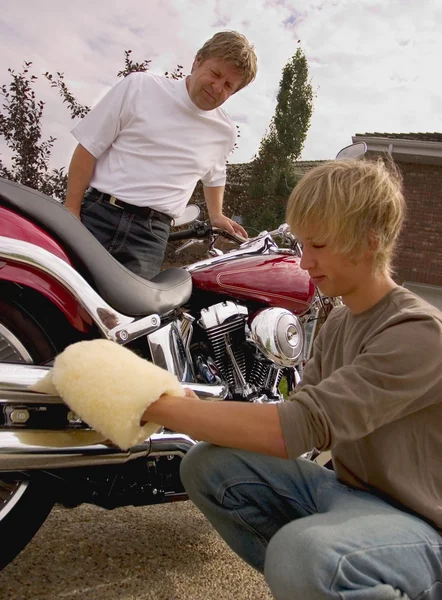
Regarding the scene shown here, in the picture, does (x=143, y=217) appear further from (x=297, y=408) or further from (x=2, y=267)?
(x=297, y=408)

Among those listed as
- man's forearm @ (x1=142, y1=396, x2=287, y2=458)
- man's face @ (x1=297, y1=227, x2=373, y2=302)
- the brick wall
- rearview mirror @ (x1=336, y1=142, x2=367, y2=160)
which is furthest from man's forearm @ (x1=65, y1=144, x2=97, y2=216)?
the brick wall

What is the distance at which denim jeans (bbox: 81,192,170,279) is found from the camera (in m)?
2.46

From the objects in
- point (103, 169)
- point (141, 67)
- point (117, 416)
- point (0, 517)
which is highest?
point (141, 67)

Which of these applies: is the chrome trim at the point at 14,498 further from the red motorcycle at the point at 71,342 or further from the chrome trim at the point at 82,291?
the chrome trim at the point at 82,291

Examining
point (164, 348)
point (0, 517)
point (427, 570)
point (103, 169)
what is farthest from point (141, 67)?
point (427, 570)

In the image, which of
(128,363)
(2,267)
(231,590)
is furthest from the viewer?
(231,590)

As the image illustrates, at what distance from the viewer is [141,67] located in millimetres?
5773

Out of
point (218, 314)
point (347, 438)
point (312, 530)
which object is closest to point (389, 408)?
point (347, 438)

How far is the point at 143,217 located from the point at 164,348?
765 millimetres

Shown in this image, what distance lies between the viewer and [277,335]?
2260 mm

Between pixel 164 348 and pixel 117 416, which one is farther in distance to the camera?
pixel 164 348

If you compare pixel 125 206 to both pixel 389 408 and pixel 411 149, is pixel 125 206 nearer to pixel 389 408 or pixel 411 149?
pixel 389 408

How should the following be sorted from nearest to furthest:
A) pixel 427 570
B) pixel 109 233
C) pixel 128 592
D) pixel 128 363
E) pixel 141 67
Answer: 1. pixel 427 570
2. pixel 128 363
3. pixel 128 592
4. pixel 109 233
5. pixel 141 67

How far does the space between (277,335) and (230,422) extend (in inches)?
40.4
